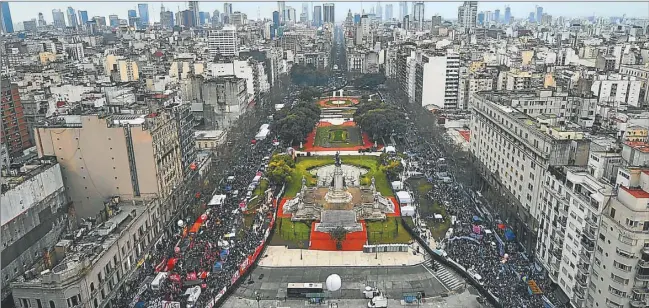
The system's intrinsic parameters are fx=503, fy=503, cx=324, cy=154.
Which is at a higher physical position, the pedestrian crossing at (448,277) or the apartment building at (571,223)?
the apartment building at (571,223)

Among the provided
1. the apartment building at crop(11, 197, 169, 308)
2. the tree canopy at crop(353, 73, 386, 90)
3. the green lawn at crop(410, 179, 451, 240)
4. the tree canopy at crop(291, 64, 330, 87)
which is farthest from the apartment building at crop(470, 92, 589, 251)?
the tree canopy at crop(291, 64, 330, 87)

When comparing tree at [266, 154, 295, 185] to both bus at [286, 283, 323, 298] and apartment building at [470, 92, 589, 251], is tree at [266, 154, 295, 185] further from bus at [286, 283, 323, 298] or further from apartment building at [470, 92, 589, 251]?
bus at [286, 283, 323, 298]

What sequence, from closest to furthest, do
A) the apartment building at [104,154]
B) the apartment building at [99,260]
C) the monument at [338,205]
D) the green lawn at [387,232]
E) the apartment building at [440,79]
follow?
1. the apartment building at [99,260]
2. the apartment building at [104,154]
3. the green lawn at [387,232]
4. the monument at [338,205]
5. the apartment building at [440,79]

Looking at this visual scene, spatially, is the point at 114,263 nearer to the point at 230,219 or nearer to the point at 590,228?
the point at 230,219

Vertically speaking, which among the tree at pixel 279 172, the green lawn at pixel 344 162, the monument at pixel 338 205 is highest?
the tree at pixel 279 172

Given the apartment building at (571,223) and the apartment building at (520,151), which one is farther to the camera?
the apartment building at (520,151)

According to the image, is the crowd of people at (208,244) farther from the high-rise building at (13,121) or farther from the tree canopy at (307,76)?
the tree canopy at (307,76)

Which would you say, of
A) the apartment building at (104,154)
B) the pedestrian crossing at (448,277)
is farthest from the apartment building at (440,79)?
the apartment building at (104,154)

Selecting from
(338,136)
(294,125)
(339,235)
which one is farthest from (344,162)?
(339,235)
